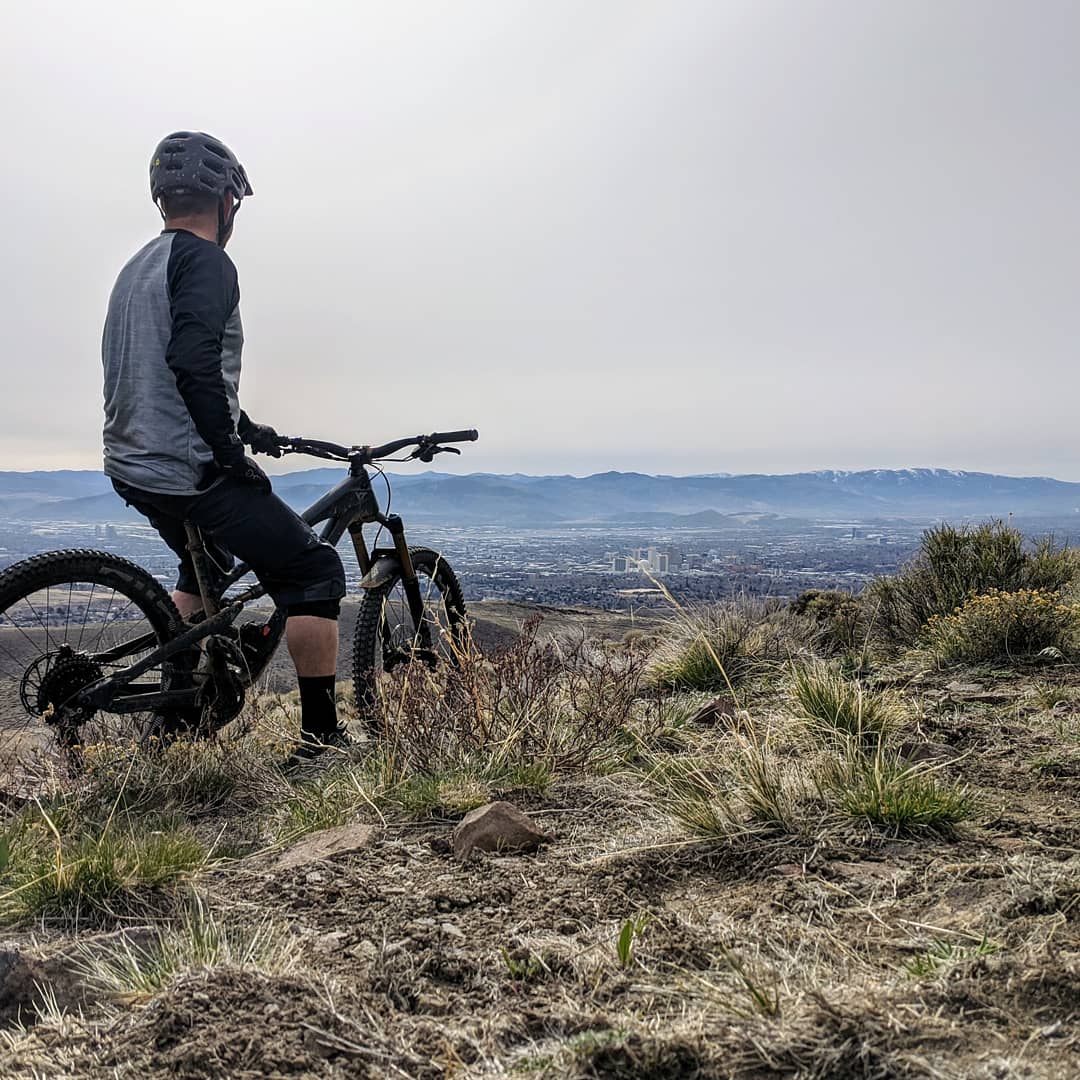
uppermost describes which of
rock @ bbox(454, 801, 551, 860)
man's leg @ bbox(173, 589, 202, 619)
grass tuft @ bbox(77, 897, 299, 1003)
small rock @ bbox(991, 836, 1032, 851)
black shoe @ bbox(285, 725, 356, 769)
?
man's leg @ bbox(173, 589, 202, 619)

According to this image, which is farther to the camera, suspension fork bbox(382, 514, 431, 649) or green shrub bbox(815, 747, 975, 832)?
suspension fork bbox(382, 514, 431, 649)

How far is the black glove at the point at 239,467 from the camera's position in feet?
11.7

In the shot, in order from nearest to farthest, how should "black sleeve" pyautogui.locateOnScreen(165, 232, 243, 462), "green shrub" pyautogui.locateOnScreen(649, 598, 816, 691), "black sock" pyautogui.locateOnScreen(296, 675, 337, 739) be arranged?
"black sleeve" pyautogui.locateOnScreen(165, 232, 243, 462), "black sock" pyautogui.locateOnScreen(296, 675, 337, 739), "green shrub" pyautogui.locateOnScreen(649, 598, 816, 691)

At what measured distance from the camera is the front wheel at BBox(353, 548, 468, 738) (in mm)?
4078

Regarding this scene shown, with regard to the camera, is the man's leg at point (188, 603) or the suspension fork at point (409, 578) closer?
the man's leg at point (188, 603)

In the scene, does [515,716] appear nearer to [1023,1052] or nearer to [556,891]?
[556,891]

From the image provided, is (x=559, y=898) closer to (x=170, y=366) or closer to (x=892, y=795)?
(x=892, y=795)

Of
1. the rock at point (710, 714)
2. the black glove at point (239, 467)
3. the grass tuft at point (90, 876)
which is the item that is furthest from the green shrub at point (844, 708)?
the black glove at point (239, 467)

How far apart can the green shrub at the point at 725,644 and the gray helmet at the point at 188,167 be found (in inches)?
132

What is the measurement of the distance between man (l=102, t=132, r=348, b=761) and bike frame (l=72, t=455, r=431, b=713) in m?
0.17

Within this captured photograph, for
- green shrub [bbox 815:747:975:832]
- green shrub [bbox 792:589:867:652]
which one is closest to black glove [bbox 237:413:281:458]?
green shrub [bbox 815:747:975:832]

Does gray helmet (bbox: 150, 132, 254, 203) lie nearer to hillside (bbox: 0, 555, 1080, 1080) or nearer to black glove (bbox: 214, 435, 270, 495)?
black glove (bbox: 214, 435, 270, 495)

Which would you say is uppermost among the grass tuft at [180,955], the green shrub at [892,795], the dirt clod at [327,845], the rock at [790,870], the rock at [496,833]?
the green shrub at [892,795]

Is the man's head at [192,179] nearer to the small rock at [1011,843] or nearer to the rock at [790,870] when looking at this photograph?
the rock at [790,870]
